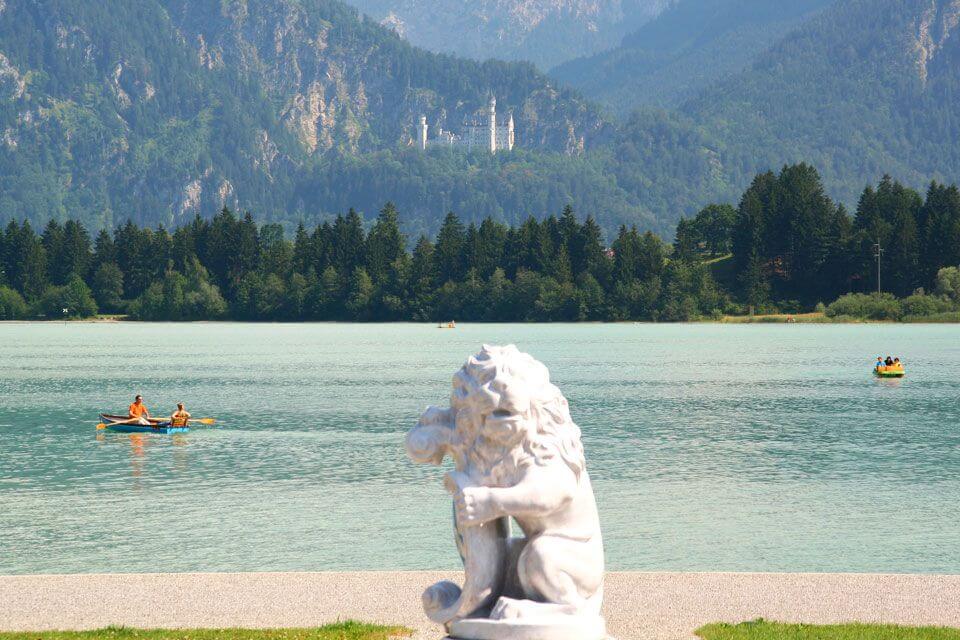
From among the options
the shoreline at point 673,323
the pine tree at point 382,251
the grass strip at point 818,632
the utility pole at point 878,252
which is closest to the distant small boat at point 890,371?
the grass strip at point 818,632

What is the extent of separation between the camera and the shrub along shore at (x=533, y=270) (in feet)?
540

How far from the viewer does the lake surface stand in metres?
23.5

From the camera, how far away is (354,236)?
191000mm

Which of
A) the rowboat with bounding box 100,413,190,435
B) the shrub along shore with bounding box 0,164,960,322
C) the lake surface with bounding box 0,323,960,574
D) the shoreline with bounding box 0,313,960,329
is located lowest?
the lake surface with bounding box 0,323,960,574

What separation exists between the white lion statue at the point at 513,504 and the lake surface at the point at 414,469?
10570 mm

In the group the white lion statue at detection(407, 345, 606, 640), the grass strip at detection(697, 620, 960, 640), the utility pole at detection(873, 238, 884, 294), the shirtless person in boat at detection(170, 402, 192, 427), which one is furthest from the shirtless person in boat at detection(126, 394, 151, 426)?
the utility pole at detection(873, 238, 884, 294)

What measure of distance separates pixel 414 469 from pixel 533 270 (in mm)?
148392

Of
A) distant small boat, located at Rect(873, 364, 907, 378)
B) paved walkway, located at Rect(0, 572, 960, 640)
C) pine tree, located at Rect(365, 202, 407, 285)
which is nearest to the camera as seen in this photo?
paved walkway, located at Rect(0, 572, 960, 640)

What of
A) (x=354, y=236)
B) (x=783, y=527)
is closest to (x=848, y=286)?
(x=354, y=236)

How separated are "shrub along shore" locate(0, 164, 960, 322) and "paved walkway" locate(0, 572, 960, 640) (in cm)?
14805

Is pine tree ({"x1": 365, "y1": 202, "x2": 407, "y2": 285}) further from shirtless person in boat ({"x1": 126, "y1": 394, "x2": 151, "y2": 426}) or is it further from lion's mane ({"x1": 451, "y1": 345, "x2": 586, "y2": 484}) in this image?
lion's mane ({"x1": 451, "y1": 345, "x2": 586, "y2": 484})

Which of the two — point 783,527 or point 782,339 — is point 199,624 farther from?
point 782,339

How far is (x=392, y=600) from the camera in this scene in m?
16.3

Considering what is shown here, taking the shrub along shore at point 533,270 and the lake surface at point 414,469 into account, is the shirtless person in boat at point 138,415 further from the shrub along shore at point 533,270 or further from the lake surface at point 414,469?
the shrub along shore at point 533,270
